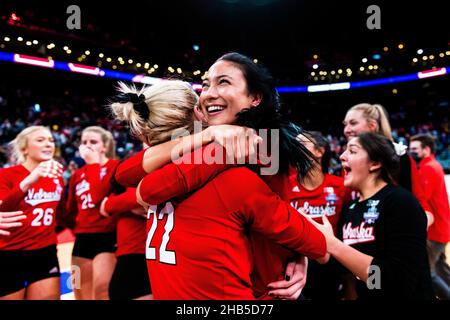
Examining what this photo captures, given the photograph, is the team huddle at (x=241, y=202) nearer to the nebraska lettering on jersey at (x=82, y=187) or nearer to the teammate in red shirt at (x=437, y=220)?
the nebraska lettering on jersey at (x=82, y=187)

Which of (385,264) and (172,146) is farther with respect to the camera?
(385,264)

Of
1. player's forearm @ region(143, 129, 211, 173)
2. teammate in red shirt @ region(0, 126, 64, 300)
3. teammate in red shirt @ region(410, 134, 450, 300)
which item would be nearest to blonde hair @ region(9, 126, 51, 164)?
teammate in red shirt @ region(0, 126, 64, 300)

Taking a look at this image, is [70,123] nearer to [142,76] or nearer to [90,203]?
[142,76]

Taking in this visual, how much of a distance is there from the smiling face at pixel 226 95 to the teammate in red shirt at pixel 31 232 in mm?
1598

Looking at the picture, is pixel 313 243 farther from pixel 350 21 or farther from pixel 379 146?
pixel 350 21

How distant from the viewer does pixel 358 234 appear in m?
1.74

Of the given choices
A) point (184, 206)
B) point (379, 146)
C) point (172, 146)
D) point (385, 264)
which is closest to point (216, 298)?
point (184, 206)

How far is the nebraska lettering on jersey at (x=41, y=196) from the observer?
2.69m

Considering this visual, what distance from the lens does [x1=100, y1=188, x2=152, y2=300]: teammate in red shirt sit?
226 centimetres

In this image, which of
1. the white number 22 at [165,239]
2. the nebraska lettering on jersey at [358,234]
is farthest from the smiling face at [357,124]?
the white number 22 at [165,239]

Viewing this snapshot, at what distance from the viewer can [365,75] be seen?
1895 centimetres

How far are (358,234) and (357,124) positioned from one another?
1.28 metres

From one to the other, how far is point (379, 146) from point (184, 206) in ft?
4.24

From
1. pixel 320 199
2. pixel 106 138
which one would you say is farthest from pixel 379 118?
pixel 106 138
